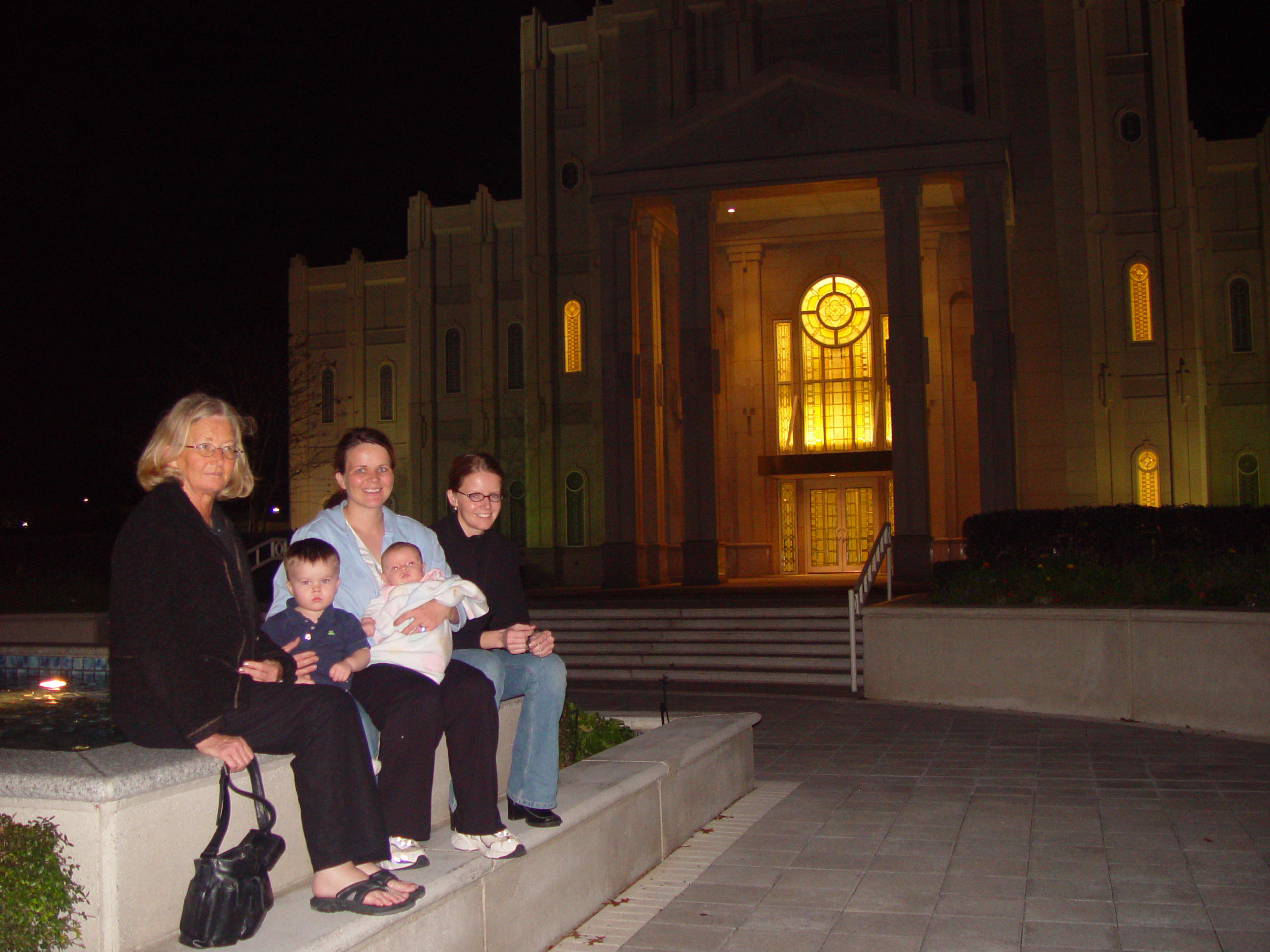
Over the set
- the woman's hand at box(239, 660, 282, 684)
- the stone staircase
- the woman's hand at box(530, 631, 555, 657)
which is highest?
the woman's hand at box(239, 660, 282, 684)

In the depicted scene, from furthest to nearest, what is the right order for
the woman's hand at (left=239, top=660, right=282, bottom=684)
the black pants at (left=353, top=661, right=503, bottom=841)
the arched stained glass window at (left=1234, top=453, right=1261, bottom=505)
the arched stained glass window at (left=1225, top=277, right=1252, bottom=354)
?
the arched stained glass window at (left=1225, top=277, right=1252, bottom=354)
the arched stained glass window at (left=1234, top=453, right=1261, bottom=505)
the black pants at (left=353, top=661, right=503, bottom=841)
the woman's hand at (left=239, top=660, right=282, bottom=684)

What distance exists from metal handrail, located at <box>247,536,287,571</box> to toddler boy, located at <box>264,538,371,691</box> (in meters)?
15.1

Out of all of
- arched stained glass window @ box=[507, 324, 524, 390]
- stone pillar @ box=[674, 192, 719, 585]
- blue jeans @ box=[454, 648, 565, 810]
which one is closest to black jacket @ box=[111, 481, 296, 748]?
blue jeans @ box=[454, 648, 565, 810]

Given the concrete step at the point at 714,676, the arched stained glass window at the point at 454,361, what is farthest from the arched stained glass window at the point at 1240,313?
the arched stained glass window at the point at 454,361

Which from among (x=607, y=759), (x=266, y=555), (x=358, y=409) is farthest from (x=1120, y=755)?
(x=358, y=409)

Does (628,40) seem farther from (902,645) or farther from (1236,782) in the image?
(1236,782)

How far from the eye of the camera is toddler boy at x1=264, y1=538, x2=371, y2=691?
493 centimetres

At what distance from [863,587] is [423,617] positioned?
10942mm

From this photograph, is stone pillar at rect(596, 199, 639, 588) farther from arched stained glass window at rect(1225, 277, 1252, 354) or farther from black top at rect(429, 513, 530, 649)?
black top at rect(429, 513, 530, 649)

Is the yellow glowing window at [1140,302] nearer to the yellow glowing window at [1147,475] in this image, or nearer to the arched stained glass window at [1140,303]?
the arched stained glass window at [1140,303]

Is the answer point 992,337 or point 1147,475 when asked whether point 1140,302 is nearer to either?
point 1147,475

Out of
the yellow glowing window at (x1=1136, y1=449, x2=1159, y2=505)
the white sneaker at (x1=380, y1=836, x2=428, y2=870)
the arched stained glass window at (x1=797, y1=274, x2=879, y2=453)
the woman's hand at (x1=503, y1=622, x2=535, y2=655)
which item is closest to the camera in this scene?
the white sneaker at (x1=380, y1=836, x2=428, y2=870)

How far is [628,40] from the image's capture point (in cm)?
2917

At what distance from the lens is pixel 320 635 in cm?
496
